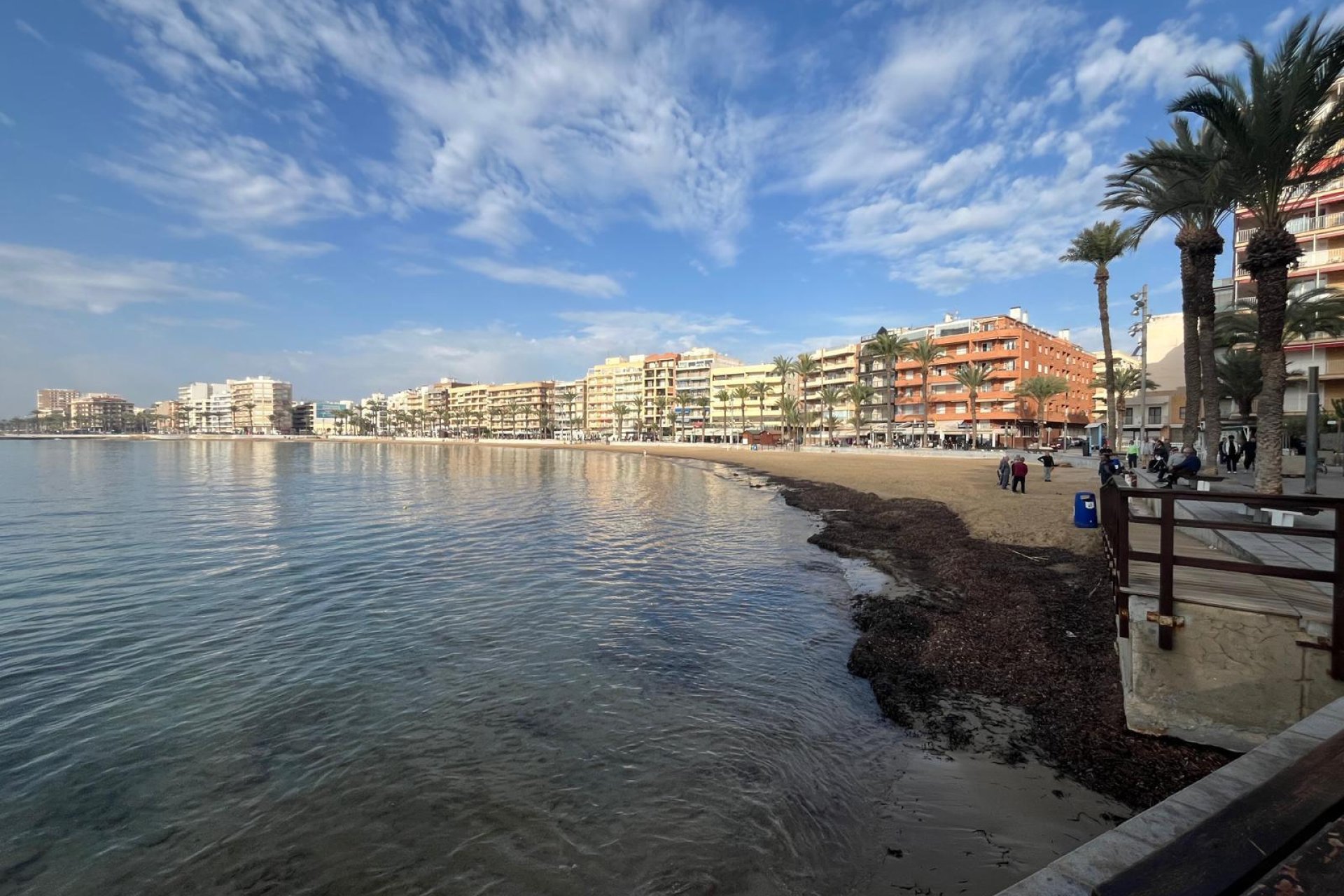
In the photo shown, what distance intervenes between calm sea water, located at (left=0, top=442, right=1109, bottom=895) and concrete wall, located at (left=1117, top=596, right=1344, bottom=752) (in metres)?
1.53

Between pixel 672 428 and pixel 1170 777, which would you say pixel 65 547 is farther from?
pixel 672 428

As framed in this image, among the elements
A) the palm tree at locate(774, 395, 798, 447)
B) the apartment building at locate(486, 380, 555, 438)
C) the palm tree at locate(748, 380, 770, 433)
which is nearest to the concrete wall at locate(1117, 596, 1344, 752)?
the palm tree at locate(774, 395, 798, 447)

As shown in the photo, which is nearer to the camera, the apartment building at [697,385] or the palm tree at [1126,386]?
the palm tree at [1126,386]

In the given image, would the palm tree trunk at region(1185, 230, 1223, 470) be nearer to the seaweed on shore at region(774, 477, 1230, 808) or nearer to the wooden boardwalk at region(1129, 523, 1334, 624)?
the seaweed on shore at region(774, 477, 1230, 808)

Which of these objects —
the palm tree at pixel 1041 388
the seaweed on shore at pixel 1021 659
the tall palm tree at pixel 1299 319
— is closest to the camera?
the seaweed on shore at pixel 1021 659

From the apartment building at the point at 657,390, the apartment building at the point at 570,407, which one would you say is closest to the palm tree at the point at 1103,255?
the apartment building at the point at 657,390

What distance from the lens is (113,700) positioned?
7973 mm

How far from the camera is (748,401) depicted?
141125mm

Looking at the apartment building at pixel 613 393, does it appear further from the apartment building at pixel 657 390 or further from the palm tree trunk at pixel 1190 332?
the palm tree trunk at pixel 1190 332

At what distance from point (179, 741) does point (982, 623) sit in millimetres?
11325

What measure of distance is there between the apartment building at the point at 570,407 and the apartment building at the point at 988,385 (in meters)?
102

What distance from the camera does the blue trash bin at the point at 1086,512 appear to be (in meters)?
17.2

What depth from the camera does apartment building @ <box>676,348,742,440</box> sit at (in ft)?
498

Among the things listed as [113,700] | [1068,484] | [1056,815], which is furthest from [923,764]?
[1068,484]
